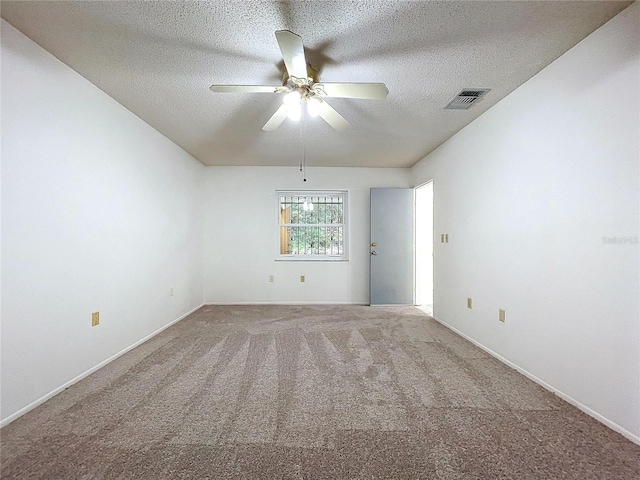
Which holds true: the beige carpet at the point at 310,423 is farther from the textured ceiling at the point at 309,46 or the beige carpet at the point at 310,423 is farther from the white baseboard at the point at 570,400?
the textured ceiling at the point at 309,46

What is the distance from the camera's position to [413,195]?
459 centimetres

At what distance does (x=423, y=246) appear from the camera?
15.2 feet

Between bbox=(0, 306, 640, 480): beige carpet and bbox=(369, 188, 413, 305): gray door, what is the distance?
1965 millimetres

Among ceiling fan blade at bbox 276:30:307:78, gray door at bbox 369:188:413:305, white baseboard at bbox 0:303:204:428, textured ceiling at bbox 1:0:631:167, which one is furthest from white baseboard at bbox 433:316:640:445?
white baseboard at bbox 0:303:204:428

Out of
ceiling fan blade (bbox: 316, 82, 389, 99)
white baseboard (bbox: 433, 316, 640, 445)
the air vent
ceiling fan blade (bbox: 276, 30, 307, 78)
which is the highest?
the air vent

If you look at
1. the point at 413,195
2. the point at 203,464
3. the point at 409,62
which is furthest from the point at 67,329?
the point at 413,195

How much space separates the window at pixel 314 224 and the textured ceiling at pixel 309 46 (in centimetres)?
219

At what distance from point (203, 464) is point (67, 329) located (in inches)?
59.7

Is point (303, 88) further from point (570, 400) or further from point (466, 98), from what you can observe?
point (570, 400)

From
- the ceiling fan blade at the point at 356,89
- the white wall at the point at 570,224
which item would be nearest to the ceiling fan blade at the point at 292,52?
the ceiling fan blade at the point at 356,89

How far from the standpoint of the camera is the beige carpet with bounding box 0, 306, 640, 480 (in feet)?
4.20

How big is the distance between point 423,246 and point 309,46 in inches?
145

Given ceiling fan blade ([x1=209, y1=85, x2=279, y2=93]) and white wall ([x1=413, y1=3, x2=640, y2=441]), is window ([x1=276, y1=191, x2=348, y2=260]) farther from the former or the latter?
ceiling fan blade ([x1=209, y1=85, x2=279, y2=93])

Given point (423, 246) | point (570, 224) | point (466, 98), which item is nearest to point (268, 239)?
point (423, 246)
